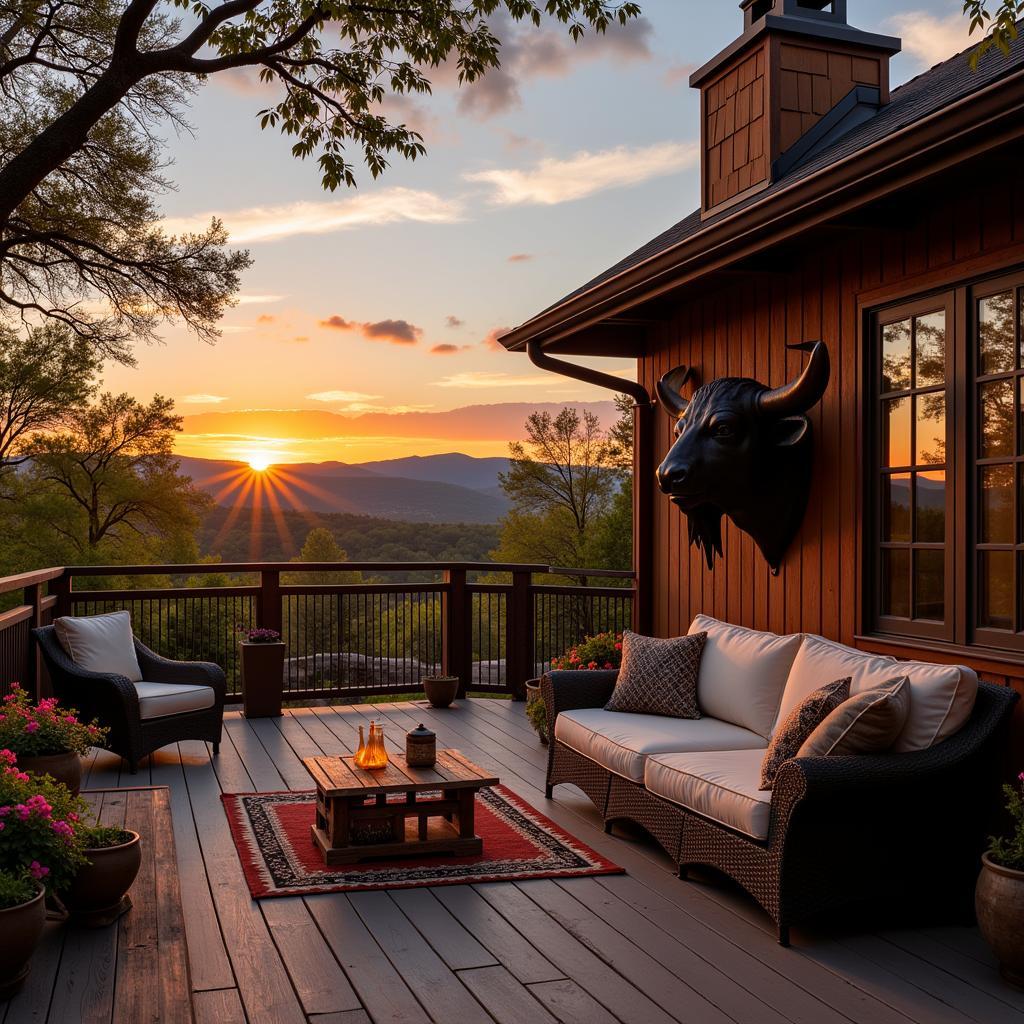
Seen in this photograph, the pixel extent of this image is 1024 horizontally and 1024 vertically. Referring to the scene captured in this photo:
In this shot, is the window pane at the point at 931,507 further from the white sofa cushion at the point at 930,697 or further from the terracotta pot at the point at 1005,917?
the terracotta pot at the point at 1005,917

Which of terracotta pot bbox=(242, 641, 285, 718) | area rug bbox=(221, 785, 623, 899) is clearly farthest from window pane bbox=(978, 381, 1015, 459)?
terracotta pot bbox=(242, 641, 285, 718)

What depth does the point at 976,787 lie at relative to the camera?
3662 mm

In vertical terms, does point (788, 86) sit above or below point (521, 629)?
above

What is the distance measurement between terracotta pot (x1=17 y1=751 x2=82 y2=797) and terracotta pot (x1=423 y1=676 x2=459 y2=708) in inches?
153

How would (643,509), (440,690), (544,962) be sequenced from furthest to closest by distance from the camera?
(440,690), (643,509), (544,962)

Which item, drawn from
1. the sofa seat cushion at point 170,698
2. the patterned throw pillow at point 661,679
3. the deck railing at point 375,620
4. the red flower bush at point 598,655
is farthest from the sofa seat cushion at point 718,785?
the deck railing at point 375,620

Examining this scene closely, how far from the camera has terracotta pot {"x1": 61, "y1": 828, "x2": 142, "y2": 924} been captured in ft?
9.96

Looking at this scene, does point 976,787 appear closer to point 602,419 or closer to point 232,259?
point 232,259

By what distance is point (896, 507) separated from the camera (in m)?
4.52

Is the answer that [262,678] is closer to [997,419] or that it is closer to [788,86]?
[788,86]

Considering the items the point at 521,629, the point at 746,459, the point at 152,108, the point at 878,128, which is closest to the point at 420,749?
the point at 746,459

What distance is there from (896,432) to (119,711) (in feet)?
14.7

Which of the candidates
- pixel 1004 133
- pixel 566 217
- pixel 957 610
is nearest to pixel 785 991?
pixel 957 610

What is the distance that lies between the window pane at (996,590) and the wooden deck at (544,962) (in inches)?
44.7
